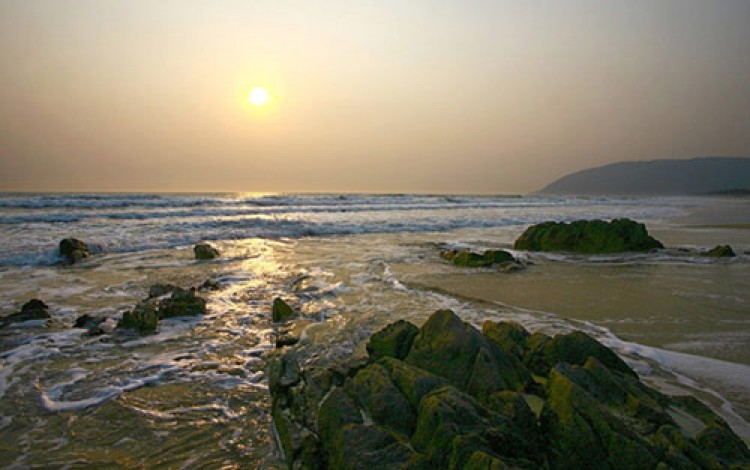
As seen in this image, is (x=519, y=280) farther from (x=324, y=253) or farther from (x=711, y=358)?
(x=324, y=253)

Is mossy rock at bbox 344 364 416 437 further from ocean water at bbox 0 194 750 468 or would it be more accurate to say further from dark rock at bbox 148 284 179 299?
dark rock at bbox 148 284 179 299

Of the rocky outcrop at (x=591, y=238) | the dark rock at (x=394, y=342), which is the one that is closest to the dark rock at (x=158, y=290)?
the dark rock at (x=394, y=342)

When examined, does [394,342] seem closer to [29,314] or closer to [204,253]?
[29,314]

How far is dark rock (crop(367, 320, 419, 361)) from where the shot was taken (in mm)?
4633

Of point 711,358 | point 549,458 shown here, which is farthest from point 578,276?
point 549,458

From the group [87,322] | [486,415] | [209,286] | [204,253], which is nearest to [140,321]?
[87,322]

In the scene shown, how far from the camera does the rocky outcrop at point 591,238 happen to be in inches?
579

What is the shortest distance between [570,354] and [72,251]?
50.4 ft

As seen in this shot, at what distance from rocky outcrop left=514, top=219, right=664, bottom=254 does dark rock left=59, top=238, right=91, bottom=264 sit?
16.0 m

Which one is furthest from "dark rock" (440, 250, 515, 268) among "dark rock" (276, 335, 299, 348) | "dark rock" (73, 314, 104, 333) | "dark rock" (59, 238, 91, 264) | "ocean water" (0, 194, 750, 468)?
"dark rock" (59, 238, 91, 264)

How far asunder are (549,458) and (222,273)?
10284mm

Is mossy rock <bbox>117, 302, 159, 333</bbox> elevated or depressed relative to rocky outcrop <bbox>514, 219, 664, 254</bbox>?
depressed

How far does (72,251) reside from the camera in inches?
529

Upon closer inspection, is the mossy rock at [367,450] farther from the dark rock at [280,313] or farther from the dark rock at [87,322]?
the dark rock at [87,322]
